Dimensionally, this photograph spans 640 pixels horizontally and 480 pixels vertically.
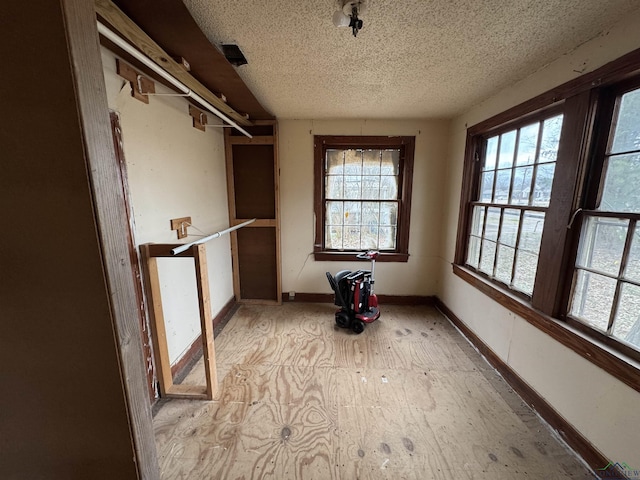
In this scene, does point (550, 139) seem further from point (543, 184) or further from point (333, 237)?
point (333, 237)

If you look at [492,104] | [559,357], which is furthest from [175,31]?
[559,357]

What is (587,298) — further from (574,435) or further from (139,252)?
(139,252)

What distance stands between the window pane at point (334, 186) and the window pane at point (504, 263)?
5.89 feet

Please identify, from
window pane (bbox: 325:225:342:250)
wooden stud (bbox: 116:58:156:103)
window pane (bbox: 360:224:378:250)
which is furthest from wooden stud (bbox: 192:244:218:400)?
window pane (bbox: 360:224:378:250)

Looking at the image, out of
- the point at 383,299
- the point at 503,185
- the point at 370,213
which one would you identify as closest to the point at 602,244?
the point at 503,185

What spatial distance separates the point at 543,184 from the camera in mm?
1811

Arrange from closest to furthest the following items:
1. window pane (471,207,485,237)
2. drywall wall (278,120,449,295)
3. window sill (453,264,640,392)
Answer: window sill (453,264,640,392) → window pane (471,207,485,237) → drywall wall (278,120,449,295)

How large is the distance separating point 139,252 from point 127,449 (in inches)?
53.4

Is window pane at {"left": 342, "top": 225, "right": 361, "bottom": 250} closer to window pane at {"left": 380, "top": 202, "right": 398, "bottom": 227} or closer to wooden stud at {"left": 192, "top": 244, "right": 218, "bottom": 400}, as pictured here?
window pane at {"left": 380, "top": 202, "right": 398, "bottom": 227}

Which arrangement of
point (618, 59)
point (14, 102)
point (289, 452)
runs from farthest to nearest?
point (289, 452)
point (618, 59)
point (14, 102)

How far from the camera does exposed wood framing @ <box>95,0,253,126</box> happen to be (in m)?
1.09

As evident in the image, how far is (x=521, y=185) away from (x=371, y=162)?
1.58 metres

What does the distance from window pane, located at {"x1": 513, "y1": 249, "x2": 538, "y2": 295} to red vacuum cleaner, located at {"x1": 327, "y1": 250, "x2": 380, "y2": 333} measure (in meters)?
1.32

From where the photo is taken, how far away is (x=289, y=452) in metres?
1.41
